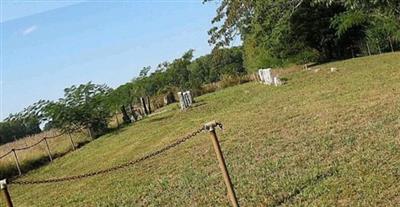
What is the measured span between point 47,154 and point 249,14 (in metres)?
17.5

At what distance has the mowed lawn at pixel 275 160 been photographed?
25.1 feet

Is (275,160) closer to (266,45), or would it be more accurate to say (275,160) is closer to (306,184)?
(306,184)

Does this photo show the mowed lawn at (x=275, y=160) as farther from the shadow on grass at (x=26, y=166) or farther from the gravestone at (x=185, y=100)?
the gravestone at (x=185, y=100)

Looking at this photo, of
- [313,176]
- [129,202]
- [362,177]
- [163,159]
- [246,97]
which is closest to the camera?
[362,177]

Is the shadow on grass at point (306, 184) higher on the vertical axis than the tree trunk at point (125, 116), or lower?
lower

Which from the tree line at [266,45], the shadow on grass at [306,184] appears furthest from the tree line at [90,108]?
the shadow on grass at [306,184]

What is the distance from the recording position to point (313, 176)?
26.6ft

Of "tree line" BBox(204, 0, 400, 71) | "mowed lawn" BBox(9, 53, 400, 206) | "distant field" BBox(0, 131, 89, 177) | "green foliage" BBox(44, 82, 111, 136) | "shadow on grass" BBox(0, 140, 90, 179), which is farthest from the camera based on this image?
"tree line" BBox(204, 0, 400, 71)

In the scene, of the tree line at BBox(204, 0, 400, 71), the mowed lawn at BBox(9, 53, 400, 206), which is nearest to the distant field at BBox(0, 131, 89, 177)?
the mowed lawn at BBox(9, 53, 400, 206)

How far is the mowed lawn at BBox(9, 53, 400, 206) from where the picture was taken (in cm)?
766

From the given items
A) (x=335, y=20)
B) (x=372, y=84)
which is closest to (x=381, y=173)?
(x=372, y=84)

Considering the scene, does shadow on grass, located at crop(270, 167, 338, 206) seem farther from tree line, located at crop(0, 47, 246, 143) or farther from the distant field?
tree line, located at crop(0, 47, 246, 143)

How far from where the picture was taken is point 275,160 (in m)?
9.78

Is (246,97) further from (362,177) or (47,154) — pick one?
Answer: (362,177)
